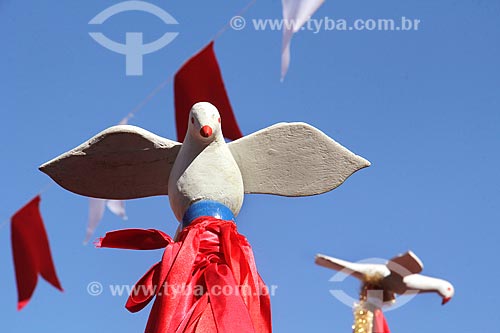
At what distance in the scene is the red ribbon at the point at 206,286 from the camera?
11.1 feet

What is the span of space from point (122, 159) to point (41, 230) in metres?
1.00

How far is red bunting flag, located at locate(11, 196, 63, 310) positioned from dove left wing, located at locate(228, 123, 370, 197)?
1.29 m

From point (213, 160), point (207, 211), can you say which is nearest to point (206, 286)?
point (207, 211)

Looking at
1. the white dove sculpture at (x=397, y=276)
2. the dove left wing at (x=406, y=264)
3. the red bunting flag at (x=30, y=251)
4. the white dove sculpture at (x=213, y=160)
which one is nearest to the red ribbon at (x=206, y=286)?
the white dove sculpture at (x=213, y=160)

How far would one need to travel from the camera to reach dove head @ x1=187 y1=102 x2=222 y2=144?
3760mm

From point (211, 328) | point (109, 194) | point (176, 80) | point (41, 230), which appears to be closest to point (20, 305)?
point (41, 230)

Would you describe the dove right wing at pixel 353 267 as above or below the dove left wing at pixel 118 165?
below

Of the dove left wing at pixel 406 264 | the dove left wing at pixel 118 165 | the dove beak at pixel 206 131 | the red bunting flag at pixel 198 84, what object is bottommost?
the dove left wing at pixel 406 264

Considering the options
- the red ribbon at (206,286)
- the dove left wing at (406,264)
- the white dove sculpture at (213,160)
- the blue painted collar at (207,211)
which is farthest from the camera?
the white dove sculpture at (213,160)

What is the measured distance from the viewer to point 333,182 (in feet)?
12.9

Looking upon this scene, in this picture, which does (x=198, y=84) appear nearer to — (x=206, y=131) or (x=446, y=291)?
(x=206, y=131)

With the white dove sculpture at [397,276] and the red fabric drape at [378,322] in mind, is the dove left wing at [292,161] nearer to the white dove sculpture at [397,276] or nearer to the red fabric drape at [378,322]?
the white dove sculpture at [397,276]

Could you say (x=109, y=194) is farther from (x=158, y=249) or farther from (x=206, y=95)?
(x=206, y=95)

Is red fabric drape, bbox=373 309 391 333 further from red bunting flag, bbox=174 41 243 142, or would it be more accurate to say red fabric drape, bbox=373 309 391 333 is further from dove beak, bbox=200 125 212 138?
red bunting flag, bbox=174 41 243 142
